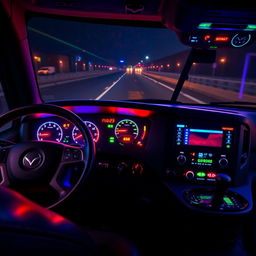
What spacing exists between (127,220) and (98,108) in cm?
136

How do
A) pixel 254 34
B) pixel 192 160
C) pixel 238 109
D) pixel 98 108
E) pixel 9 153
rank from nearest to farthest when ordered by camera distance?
pixel 9 153
pixel 192 160
pixel 98 108
pixel 254 34
pixel 238 109

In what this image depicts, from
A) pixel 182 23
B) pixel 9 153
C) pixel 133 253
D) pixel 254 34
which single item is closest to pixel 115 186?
pixel 133 253

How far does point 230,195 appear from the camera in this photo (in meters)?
2.41

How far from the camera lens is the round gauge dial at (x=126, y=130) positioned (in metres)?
2.77

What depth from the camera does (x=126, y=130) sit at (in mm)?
2793

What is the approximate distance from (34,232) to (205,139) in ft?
6.76

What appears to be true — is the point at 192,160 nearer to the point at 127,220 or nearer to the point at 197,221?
the point at 197,221

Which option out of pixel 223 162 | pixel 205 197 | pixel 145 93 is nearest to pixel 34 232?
pixel 205 197

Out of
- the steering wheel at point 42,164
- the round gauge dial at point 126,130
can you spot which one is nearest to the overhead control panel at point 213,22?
the round gauge dial at point 126,130

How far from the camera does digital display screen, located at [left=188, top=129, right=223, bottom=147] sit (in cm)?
251

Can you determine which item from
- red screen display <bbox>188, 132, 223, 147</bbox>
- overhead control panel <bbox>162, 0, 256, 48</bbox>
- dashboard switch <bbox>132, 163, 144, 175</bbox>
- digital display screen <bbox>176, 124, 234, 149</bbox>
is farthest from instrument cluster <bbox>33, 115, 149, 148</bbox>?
overhead control panel <bbox>162, 0, 256, 48</bbox>

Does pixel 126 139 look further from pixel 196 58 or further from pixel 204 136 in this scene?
pixel 196 58

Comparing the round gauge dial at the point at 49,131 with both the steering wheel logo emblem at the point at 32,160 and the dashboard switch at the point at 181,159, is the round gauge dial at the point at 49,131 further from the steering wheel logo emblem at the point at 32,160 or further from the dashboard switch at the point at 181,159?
the dashboard switch at the point at 181,159

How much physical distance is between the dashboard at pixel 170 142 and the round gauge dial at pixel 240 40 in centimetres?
108
